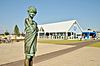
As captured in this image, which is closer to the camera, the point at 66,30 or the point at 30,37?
the point at 30,37

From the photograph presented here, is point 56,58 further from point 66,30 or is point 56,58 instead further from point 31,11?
point 66,30

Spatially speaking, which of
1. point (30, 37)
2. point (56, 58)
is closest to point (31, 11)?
point (30, 37)

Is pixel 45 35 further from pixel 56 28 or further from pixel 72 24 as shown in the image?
pixel 72 24

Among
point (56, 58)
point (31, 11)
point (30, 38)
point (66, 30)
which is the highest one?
point (66, 30)

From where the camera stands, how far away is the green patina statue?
13.7ft

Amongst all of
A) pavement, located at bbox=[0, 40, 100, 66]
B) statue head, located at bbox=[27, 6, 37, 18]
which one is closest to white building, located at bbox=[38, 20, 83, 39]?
pavement, located at bbox=[0, 40, 100, 66]

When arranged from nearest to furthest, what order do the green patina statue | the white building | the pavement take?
the green patina statue, the pavement, the white building

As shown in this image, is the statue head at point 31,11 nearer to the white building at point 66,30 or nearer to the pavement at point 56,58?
the pavement at point 56,58

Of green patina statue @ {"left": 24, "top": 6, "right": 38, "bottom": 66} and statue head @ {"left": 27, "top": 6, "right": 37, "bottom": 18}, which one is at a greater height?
statue head @ {"left": 27, "top": 6, "right": 37, "bottom": 18}

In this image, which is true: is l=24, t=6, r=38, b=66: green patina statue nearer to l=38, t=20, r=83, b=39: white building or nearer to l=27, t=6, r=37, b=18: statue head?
l=27, t=6, r=37, b=18: statue head

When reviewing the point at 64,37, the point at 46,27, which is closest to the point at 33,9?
the point at 64,37

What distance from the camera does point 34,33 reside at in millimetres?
4289

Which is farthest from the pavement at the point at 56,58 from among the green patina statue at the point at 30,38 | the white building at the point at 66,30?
the white building at the point at 66,30

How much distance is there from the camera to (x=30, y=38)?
423 centimetres
